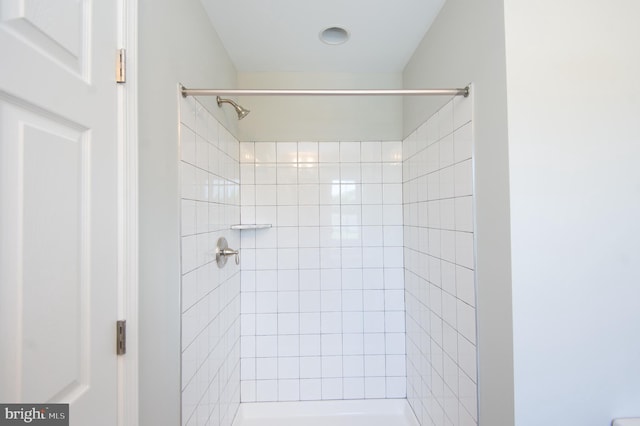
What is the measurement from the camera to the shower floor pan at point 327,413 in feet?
6.37

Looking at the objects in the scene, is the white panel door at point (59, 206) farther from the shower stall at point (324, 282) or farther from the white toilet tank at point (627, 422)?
the white toilet tank at point (627, 422)

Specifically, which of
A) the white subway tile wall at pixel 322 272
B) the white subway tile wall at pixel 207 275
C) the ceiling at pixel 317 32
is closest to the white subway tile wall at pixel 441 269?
the white subway tile wall at pixel 322 272

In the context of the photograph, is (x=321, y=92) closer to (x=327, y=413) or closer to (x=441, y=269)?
(x=441, y=269)

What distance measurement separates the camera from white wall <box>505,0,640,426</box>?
0.93 m

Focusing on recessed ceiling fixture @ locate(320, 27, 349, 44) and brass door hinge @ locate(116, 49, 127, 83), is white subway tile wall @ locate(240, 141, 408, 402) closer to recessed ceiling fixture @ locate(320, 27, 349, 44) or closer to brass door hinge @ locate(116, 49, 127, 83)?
recessed ceiling fixture @ locate(320, 27, 349, 44)

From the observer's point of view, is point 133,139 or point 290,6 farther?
point 290,6

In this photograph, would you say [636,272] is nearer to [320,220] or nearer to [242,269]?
[320,220]

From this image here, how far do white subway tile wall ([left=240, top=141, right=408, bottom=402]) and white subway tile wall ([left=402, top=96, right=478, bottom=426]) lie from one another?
0.16 m

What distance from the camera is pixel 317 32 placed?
5.30ft

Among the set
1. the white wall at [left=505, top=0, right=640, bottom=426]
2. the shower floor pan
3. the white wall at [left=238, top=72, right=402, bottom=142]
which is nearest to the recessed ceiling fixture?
the white wall at [left=238, top=72, right=402, bottom=142]

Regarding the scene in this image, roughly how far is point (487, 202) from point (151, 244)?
1.17 m

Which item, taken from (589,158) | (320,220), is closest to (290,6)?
(320,220)

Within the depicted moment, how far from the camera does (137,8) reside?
850mm

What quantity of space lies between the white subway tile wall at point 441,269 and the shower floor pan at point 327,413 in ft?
0.59
